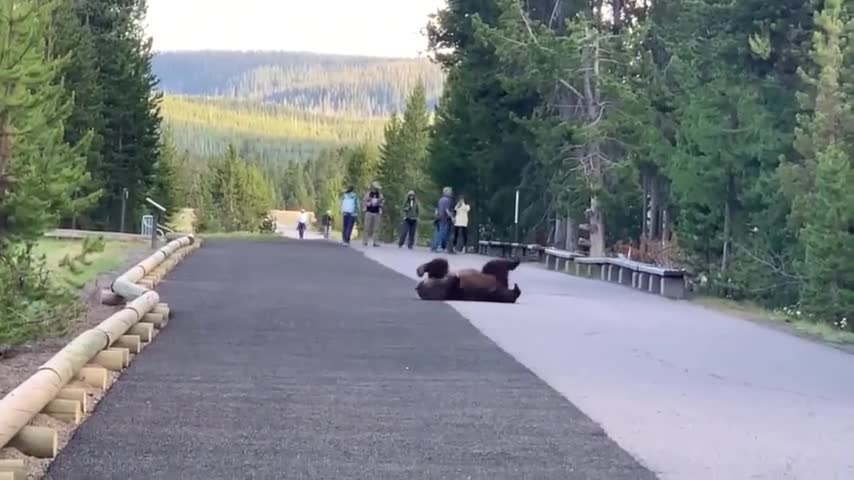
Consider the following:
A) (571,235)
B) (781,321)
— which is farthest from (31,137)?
(571,235)

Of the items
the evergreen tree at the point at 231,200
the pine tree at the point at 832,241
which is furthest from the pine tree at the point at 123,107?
the evergreen tree at the point at 231,200

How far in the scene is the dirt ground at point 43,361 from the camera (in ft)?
23.7

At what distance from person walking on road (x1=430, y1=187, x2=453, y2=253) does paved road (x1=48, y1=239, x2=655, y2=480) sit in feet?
65.0

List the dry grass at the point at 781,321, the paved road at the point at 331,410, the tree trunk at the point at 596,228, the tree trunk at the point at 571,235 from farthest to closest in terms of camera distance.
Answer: the tree trunk at the point at 571,235 → the tree trunk at the point at 596,228 → the dry grass at the point at 781,321 → the paved road at the point at 331,410

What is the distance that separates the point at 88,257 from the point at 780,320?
9.17 meters

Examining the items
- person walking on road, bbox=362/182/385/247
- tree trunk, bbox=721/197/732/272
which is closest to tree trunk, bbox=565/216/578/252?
person walking on road, bbox=362/182/385/247

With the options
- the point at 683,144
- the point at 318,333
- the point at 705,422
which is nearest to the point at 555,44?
the point at 683,144

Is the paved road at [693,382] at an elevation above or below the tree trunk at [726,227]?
below

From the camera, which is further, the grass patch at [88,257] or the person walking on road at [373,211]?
the person walking on road at [373,211]

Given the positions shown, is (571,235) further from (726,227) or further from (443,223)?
(726,227)

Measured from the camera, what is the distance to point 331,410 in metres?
9.13

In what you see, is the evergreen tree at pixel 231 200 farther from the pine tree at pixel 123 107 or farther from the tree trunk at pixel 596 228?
the tree trunk at pixel 596 228

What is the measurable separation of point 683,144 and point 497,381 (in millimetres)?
16201

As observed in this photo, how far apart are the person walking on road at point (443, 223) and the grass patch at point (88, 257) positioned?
8.12m
